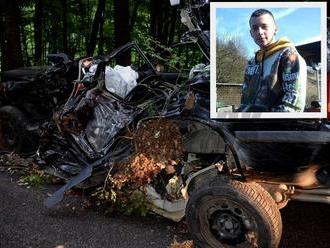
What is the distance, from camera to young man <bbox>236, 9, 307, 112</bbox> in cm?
349

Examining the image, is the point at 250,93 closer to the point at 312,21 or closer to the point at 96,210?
the point at 312,21

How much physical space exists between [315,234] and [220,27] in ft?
7.30

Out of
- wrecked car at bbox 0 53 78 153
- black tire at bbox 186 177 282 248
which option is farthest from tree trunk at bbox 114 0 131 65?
black tire at bbox 186 177 282 248

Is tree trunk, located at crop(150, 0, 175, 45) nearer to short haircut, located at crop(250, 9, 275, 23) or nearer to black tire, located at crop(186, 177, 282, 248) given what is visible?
black tire, located at crop(186, 177, 282, 248)

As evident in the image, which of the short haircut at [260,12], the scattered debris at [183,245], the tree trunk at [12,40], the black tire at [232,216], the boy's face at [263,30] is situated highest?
the tree trunk at [12,40]

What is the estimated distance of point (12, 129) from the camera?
23.9 feet

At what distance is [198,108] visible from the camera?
4.15m

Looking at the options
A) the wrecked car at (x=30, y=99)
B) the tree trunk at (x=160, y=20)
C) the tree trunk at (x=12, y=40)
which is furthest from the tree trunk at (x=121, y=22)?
the wrecked car at (x=30, y=99)

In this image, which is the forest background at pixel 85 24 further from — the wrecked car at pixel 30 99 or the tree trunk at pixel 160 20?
the wrecked car at pixel 30 99

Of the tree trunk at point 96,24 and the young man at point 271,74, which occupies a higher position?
the tree trunk at point 96,24

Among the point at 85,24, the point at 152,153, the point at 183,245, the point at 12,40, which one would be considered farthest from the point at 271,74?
the point at 85,24

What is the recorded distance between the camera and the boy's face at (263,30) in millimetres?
3502

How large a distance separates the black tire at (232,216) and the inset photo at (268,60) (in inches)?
26.1

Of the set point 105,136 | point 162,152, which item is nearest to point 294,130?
point 162,152
